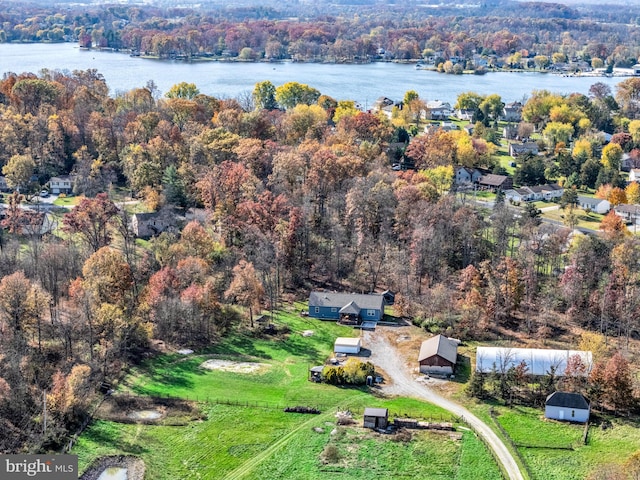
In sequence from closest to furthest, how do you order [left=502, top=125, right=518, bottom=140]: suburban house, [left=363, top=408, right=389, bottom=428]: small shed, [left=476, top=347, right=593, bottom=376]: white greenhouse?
[left=363, top=408, right=389, bottom=428]: small shed
[left=476, top=347, right=593, bottom=376]: white greenhouse
[left=502, top=125, right=518, bottom=140]: suburban house

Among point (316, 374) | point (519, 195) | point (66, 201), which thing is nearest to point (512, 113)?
point (519, 195)

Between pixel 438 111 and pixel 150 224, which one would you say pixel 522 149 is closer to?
pixel 438 111

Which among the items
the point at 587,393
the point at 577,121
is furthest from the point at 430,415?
the point at 577,121

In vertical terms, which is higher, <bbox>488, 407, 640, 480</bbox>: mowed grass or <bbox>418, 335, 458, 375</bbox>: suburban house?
<bbox>418, 335, 458, 375</bbox>: suburban house

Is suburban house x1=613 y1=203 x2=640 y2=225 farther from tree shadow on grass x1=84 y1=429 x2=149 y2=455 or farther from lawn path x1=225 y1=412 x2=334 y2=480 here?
tree shadow on grass x1=84 y1=429 x2=149 y2=455

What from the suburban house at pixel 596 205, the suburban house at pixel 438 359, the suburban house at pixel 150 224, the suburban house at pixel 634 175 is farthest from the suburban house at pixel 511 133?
the suburban house at pixel 438 359

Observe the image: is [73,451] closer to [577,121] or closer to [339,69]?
[577,121]

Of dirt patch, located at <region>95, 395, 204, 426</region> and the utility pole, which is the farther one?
dirt patch, located at <region>95, 395, 204, 426</region>

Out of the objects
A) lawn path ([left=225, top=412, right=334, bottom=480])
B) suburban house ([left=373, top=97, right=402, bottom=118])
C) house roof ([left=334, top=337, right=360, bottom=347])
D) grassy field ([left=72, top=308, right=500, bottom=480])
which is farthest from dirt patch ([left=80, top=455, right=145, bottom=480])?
suburban house ([left=373, top=97, right=402, bottom=118])
